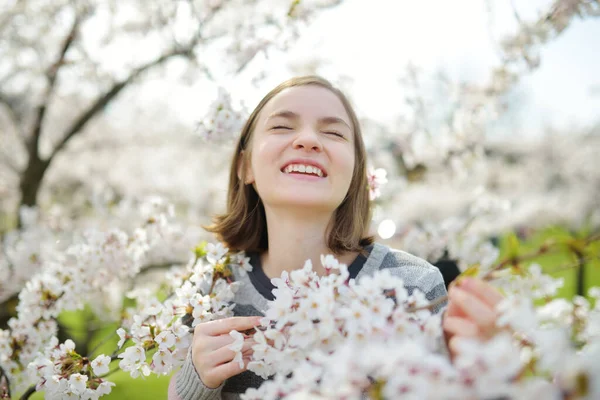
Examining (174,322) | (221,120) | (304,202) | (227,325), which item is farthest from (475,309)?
(221,120)

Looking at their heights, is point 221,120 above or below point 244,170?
above

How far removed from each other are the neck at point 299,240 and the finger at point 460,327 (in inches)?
28.1

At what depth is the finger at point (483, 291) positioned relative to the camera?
771 millimetres

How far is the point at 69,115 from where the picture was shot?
285 inches

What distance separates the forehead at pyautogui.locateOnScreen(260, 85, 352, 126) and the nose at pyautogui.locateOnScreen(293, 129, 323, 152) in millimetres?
81

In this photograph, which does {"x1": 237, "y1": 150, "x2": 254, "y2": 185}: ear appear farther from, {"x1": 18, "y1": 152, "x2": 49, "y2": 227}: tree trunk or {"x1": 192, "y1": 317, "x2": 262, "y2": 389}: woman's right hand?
{"x1": 18, "y1": 152, "x2": 49, "y2": 227}: tree trunk

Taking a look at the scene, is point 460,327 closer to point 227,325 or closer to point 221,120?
point 227,325

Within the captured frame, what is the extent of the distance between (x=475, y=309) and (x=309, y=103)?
3.01 feet

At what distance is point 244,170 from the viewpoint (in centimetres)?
178

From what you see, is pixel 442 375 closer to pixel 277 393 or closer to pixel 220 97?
pixel 277 393

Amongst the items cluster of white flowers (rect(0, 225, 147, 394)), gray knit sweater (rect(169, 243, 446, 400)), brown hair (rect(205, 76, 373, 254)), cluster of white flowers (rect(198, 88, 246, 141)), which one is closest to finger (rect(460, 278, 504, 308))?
gray knit sweater (rect(169, 243, 446, 400))

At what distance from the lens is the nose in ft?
4.59

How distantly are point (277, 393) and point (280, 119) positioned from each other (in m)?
0.92

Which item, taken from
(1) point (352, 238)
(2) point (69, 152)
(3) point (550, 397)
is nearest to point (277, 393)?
(3) point (550, 397)
